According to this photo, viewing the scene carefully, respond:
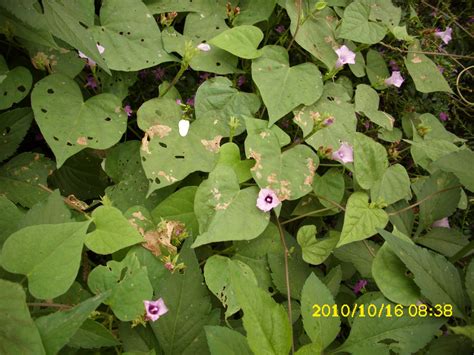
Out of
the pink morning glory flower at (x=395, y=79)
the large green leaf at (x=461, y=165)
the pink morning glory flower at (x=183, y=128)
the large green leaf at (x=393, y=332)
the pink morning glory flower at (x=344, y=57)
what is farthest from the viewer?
the pink morning glory flower at (x=395, y=79)

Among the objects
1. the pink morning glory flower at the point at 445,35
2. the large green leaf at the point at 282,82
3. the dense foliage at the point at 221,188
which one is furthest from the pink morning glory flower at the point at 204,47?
the pink morning glory flower at the point at 445,35

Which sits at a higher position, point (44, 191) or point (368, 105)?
point (368, 105)

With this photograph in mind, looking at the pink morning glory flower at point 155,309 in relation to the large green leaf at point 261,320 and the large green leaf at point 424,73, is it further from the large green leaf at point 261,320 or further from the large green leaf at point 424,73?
the large green leaf at point 424,73

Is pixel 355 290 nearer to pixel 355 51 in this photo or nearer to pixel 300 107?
pixel 300 107

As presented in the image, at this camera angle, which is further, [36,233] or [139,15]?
[139,15]

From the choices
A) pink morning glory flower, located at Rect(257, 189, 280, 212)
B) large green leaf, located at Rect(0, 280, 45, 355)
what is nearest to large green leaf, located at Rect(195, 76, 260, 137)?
pink morning glory flower, located at Rect(257, 189, 280, 212)

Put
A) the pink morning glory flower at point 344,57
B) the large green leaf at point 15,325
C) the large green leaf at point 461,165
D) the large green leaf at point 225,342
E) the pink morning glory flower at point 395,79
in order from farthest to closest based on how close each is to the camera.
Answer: the pink morning glory flower at point 395,79
the pink morning glory flower at point 344,57
the large green leaf at point 461,165
the large green leaf at point 225,342
the large green leaf at point 15,325

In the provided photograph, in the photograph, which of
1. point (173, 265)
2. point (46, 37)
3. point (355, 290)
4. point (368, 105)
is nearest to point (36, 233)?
point (173, 265)
